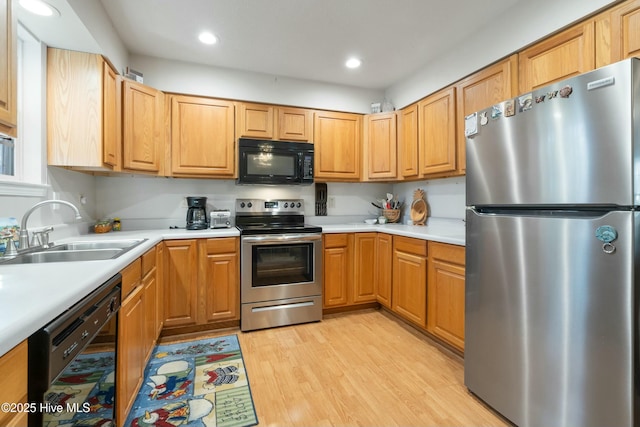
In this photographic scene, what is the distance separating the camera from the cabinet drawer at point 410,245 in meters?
2.37

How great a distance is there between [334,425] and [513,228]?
52.4 inches

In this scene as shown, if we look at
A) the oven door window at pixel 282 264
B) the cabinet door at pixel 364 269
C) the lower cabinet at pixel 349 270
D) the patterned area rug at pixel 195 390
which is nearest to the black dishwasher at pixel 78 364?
the patterned area rug at pixel 195 390

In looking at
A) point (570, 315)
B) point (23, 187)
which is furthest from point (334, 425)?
point (23, 187)

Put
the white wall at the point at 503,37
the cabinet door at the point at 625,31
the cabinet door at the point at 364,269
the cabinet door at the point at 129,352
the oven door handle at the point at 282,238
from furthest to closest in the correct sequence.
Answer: the cabinet door at the point at 364,269 → the oven door handle at the point at 282,238 → the white wall at the point at 503,37 → the cabinet door at the point at 625,31 → the cabinet door at the point at 129,352

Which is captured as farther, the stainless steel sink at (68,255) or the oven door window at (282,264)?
the oven door window at (282,264)

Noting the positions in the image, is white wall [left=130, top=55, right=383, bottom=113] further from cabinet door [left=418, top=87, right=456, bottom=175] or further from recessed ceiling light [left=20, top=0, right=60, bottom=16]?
recessed ceiling light [left=20, top=0, right=60, bottom=16]

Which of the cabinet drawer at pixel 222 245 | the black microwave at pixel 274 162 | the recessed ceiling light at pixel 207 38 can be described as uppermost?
the recessed ceiling light at pixel 207 38

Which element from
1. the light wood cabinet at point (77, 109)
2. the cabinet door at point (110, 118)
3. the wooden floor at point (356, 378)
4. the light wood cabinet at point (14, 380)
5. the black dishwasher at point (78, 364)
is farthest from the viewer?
the cabinet door at point (110, 118)

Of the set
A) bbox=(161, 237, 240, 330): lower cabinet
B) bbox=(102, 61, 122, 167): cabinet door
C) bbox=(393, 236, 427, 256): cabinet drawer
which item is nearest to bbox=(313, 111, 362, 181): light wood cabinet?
bbox=(393, 236, 427, 256): cabinet drawer

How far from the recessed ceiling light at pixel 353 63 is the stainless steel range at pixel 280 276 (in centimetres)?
162

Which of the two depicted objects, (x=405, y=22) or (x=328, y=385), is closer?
(x=328, y=385)

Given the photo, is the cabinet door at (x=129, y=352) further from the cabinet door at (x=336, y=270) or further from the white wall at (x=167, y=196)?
the cabinet door at (x=336, y=270)

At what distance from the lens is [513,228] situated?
144 centimetres

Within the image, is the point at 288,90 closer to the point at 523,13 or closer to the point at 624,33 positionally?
the point at 523,13
